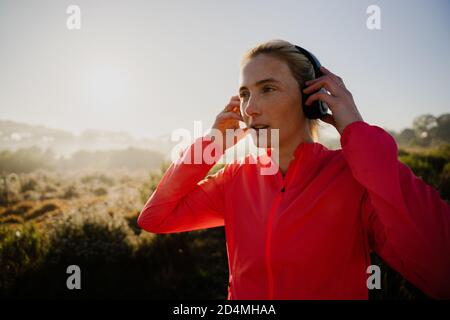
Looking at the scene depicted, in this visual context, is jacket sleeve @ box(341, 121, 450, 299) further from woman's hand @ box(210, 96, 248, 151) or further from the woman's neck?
woman's hand @ box(210, 96, 248, 151)

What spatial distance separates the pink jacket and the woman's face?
0.65 feet

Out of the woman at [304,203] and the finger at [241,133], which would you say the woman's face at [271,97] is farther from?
the finger at [241,133]

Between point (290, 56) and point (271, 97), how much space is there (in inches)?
13.3

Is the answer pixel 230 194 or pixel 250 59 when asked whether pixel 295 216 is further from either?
pixel 250 59

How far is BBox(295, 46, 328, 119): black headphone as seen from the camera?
1872 millimetres

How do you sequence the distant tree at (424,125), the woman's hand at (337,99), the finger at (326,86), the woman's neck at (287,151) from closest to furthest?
the woman's hand at (337,99) → the finger at (326,86) → the woman's neck at (287,151) → the distant tree at (424,125)

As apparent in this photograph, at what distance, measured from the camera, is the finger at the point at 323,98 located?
1653 mm

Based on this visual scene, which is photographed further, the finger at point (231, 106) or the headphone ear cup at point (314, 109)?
the finger at point (231, 106)

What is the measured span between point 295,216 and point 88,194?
19007 mm

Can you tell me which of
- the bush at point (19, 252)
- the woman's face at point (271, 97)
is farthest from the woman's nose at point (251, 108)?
the bush at point (19, 252)

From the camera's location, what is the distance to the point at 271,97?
1856 millimetres

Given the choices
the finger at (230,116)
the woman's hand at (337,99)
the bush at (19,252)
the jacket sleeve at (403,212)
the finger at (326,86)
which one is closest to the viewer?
the jacket sleeve at (403,212)

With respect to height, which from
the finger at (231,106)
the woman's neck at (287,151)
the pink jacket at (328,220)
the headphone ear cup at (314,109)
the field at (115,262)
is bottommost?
the field at (115,262)
